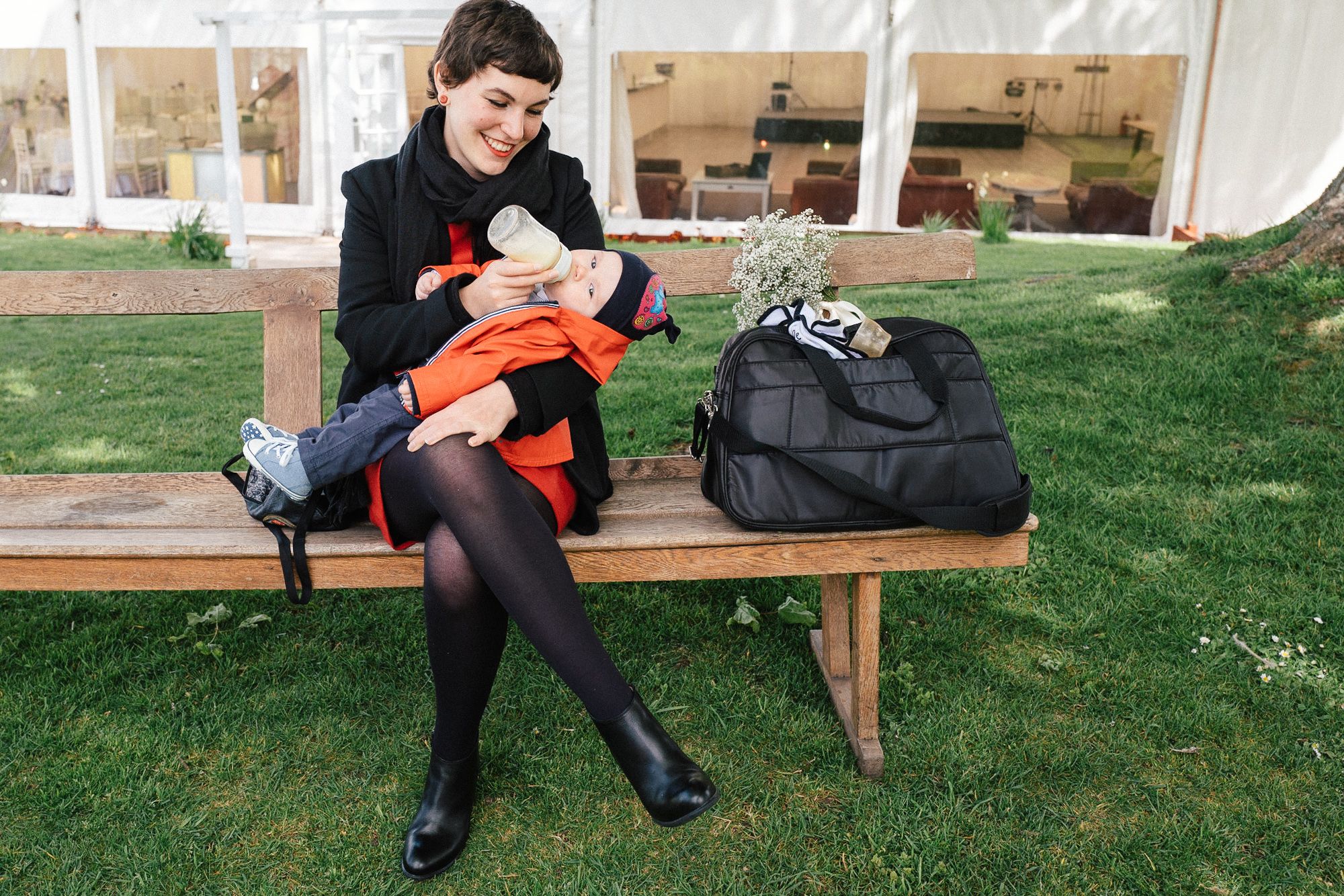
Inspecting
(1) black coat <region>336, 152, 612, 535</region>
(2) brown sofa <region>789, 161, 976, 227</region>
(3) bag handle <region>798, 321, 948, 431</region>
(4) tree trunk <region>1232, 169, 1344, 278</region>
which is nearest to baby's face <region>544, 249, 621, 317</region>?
(1) black coat <region>336, 152, 612, 535</region>

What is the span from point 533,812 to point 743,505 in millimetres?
716

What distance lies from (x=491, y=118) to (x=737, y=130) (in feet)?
30.2

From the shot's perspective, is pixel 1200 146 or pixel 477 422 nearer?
pixel 477 422

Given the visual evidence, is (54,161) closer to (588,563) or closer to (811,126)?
(811,126)

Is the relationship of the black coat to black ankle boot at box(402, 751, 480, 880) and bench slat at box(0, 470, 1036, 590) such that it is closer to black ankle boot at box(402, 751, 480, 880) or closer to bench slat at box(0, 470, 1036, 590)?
bench slat at box(0, 470, 1036, 590)

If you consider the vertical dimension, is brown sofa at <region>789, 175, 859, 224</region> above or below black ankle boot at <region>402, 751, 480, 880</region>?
above

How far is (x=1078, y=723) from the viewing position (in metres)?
2.34

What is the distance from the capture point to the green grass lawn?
6.45 feet

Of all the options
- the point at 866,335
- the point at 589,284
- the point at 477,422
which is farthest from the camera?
the point at 866,335

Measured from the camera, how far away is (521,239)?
198 centimetres

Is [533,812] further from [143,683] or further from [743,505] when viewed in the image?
[143,683]

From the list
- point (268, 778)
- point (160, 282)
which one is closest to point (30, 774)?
point (268, 778)

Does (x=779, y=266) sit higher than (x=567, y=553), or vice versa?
(x=779, y=266)

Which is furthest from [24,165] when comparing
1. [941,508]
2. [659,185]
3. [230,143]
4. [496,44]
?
[941,508]
